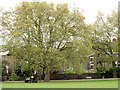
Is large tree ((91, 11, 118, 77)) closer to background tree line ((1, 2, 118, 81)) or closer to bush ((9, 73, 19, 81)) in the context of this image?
background tree line ((1, 2, 118, 81))

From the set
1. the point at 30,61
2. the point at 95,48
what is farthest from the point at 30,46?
the point at 95,48

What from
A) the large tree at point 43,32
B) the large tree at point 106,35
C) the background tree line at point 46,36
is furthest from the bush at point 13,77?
the large tree at point 106,35

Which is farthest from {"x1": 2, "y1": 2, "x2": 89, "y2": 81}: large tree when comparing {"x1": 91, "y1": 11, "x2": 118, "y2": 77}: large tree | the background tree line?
{"x1": 91, "y1": 11, "x2": 118, "y2": 77}: large tree

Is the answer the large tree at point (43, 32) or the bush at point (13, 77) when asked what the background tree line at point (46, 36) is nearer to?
the large tree at point (43, 32)

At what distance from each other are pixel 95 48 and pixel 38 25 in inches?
789

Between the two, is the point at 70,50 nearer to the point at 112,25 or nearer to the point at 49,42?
the point at 49,42

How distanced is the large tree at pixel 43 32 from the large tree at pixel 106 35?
1224cm

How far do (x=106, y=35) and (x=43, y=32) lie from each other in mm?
19204

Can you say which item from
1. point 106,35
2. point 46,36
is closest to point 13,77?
point 46,36

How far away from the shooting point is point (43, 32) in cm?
3991

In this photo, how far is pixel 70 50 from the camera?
4044 centimetres

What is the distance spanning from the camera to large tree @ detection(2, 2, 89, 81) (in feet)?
123

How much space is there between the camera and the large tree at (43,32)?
3759cm

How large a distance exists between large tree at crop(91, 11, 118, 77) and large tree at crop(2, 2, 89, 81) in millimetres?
12244
